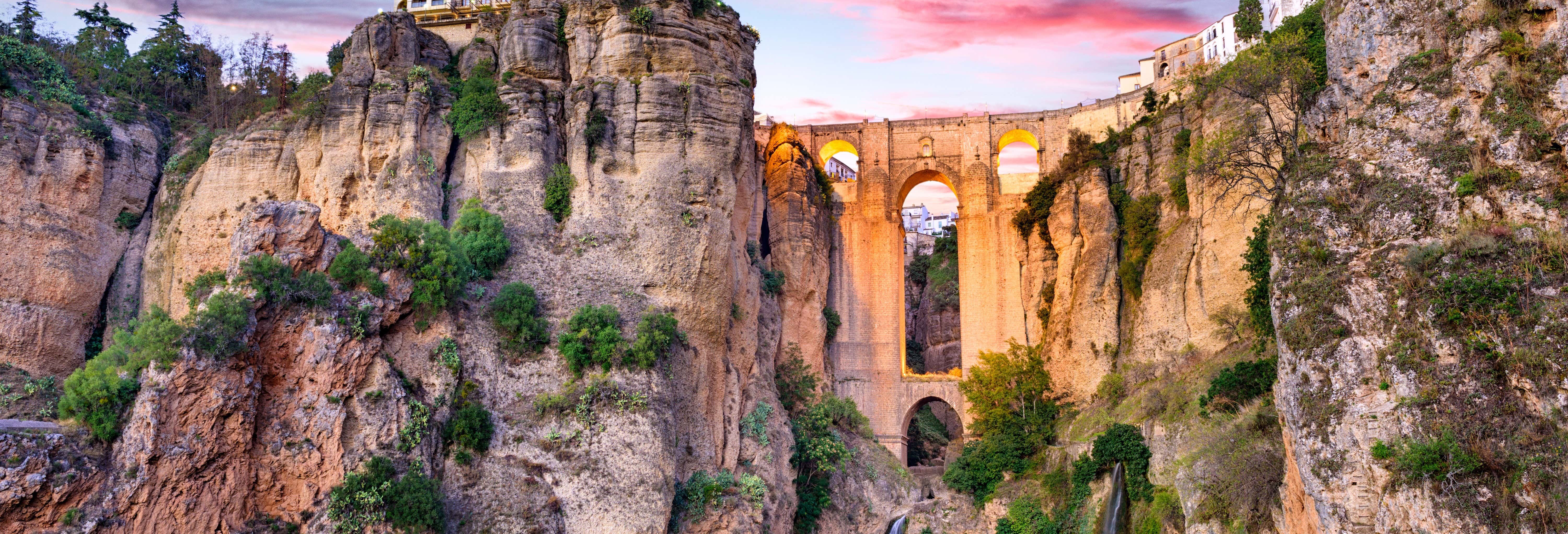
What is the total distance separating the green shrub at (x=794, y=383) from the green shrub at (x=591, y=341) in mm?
9965

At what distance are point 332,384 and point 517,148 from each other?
31.9 feet

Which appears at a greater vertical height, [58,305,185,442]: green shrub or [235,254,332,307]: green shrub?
[235,254,332,307]: green shrub

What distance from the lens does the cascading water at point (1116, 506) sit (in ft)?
94.4

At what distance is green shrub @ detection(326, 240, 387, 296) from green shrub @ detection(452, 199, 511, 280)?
10.6ft

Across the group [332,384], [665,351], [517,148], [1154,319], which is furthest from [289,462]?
[1154,319]

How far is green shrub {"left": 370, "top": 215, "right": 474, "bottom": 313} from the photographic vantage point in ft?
74.4

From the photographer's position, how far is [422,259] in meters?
23.1

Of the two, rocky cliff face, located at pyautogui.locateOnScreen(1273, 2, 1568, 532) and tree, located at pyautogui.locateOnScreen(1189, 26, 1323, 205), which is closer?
rocky cliff face, located at pyautogui.locateOnScreen(1273, 2, 1568, 532)

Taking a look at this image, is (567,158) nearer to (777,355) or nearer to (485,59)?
(485,59)

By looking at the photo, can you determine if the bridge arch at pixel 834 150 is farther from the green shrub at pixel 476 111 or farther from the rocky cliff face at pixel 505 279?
the green shrub at pixel 476 111

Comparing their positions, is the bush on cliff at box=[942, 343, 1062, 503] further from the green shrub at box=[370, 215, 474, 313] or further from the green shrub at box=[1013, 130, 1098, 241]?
the green shrub at box=[370, 215, 474, 313]

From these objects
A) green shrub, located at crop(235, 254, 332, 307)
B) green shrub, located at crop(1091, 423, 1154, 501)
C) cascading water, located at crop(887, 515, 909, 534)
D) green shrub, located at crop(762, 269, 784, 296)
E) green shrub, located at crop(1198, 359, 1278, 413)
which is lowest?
cascading water, located at crop(887, 515, 909, 534)

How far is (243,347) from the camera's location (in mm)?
19094

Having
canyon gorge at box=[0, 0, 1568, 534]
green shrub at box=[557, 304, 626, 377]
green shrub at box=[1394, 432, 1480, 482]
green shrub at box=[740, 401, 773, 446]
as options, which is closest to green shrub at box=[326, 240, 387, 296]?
canyon gorge at box=[0, 0, 1568, 534]
